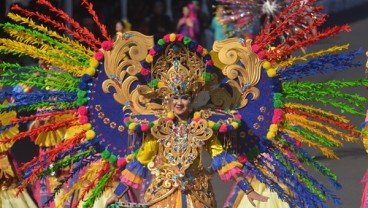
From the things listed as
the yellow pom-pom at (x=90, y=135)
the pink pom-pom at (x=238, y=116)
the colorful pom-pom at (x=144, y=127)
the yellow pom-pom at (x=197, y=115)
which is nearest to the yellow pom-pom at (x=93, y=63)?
the yellow pom-pom at (x=90, y=135)

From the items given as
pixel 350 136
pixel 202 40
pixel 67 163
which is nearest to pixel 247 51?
pixel 350 136

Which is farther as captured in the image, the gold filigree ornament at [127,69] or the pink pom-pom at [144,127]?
the gold filigree ornament at [127,69]

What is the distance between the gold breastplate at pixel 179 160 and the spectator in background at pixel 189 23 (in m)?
11.9

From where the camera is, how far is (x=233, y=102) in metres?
8.82

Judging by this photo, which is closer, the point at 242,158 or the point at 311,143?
the point at 311,143

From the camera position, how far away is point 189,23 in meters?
20.6

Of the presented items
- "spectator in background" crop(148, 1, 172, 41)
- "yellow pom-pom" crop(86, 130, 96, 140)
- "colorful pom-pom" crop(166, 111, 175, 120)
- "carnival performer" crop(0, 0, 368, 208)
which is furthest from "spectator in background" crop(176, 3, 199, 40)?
"colorful pom-pom" crop(166, 111, 175, 120)

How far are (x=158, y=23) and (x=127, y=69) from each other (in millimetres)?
12270

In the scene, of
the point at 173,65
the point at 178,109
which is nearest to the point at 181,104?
the point at 178,109

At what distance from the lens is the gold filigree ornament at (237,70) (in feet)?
28.8

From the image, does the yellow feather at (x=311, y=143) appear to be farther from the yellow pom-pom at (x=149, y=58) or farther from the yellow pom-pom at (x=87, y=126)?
the yellow pom-pom at (x=87, y=126)

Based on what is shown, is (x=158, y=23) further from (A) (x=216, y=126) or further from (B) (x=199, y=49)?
(A) (x=216, y=126)

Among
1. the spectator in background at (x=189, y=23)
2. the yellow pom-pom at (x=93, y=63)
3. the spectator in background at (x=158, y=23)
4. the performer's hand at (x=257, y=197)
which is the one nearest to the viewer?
the performer's hand at (x=257, y=197)

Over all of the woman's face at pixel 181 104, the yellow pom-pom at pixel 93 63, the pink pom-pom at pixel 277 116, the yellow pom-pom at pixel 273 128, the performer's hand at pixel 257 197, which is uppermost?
the yellow pom-pom at pixel 93 63
